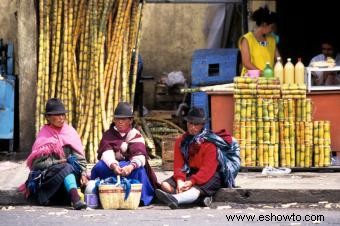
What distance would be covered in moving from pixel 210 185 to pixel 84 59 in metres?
→ 3.02

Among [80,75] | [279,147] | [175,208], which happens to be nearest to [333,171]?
[279,147]

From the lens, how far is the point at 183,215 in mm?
8977

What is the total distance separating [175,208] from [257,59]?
318cm

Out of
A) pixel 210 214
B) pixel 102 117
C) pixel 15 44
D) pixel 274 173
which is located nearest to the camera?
pixel 210 214

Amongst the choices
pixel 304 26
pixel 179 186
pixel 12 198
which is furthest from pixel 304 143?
pixel 304 26

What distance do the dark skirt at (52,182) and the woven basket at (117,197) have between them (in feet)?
1.35

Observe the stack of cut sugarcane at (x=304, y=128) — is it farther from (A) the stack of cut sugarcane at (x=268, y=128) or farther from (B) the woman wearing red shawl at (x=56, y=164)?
(B) the woman wearing red shawl at (x=56, y=164)

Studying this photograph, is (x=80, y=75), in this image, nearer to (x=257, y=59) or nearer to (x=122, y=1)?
(x=122, y=1)

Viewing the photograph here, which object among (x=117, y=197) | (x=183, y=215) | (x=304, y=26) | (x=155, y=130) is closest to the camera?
(x=183, y=215)

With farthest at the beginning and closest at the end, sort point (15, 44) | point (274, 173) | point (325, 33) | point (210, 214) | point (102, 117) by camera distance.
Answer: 1. point (325, 33)
2. point (15, 44)
3. point (102, 117)
4. point (274, 173)
5. point (210, 214)

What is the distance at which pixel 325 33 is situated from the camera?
583 inches

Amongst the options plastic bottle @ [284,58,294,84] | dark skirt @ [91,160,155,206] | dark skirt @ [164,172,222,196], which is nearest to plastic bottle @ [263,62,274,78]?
plastic bottle @ [284,58,294,84]

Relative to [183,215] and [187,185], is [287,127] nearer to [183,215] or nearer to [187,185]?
[187,185]

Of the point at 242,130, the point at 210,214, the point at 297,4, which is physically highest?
the point at 297,4
